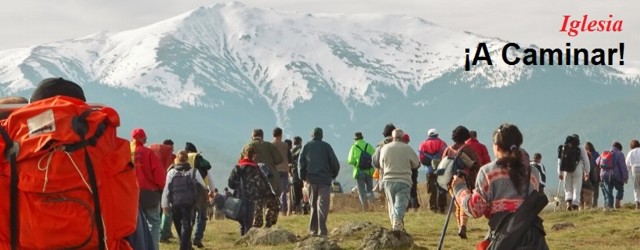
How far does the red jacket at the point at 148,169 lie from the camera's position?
15.7 m

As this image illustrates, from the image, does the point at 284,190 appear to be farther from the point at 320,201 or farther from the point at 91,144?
the point at 91,144

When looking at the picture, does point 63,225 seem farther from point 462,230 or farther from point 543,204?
point 462,230

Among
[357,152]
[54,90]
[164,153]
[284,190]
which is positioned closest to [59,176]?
[54,90]

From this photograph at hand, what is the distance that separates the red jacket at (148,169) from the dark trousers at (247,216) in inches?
136

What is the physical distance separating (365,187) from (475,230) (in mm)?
6577

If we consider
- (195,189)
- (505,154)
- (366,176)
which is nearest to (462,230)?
(195,189)

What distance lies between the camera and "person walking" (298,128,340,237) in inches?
764

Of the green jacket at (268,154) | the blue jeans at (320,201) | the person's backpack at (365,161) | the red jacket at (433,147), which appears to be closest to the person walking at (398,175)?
the blue jeans at (320,201)

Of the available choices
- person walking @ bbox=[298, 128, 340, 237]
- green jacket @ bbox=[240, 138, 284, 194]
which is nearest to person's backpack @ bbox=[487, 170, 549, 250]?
person walking @ bbox=[298, 128, 340, 237]

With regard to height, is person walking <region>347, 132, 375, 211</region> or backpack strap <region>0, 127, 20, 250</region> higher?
person walking <region>347, 132, 375, 211</region>

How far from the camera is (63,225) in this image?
5.76 m

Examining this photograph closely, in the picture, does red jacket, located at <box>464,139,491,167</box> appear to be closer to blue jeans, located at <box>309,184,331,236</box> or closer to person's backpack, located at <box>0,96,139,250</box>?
blue jeans, located at <box>309,184,331,236</box>

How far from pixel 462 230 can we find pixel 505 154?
9571mm

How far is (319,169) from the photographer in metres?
19.4
